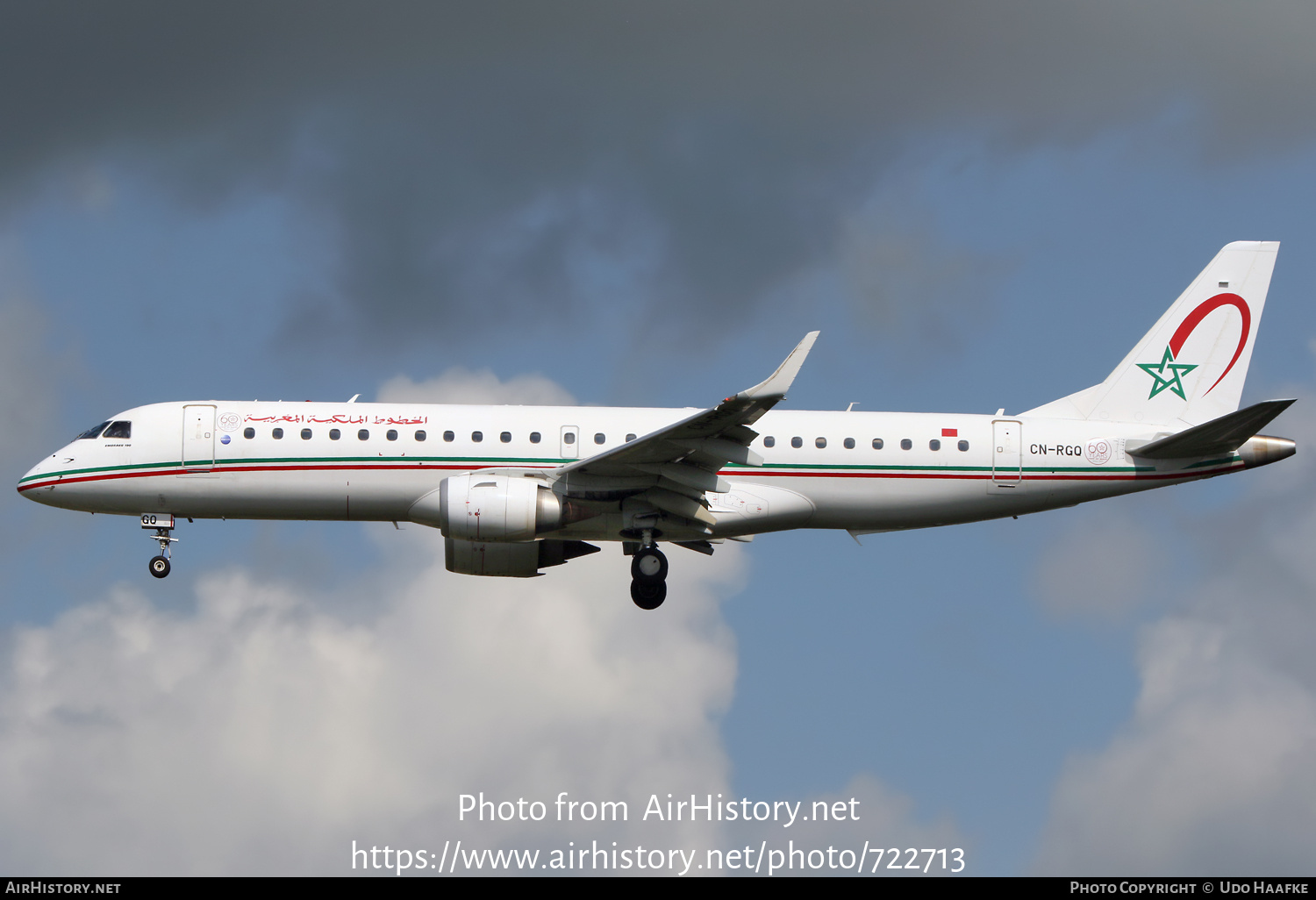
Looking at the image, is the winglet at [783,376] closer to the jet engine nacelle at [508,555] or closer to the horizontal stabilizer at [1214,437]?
the jet engine nacelle at [508,555]

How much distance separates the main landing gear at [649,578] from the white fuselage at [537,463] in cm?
91

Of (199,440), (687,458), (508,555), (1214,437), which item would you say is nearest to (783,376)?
(687,458)

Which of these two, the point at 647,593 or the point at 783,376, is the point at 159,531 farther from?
the point at 783,376

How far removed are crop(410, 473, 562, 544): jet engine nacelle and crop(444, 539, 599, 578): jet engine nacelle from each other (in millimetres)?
2068

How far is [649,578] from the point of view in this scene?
34438 mm

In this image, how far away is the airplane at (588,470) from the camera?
111 feet

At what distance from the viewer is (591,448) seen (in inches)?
1377

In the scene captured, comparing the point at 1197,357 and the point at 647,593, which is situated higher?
the point at 1197,357

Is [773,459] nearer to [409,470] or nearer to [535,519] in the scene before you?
[535,519]

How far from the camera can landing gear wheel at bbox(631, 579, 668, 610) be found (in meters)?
34.5

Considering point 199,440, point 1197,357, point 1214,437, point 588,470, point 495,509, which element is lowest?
point 495,509

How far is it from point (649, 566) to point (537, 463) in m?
3.33

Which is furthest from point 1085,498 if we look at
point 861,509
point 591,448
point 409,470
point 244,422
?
point 244,422

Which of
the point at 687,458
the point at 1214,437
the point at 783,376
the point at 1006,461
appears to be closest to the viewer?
the point at 783,376
